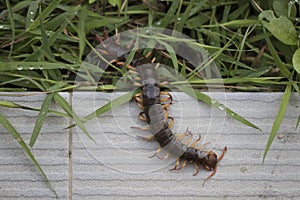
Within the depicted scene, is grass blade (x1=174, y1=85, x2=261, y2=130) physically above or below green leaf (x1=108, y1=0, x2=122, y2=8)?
below

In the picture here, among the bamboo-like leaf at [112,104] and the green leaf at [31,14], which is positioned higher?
the green leaf at [31,14]

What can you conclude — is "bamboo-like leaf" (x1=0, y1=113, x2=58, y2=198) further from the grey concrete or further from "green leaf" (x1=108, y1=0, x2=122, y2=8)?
"green leaf" (x1=108, y1=0, x2=122, y2=8)

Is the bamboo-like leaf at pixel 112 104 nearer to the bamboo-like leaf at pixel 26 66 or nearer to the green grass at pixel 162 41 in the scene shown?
the green grass at pixel 162 41

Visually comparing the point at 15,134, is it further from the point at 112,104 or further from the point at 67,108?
the point at 112,104

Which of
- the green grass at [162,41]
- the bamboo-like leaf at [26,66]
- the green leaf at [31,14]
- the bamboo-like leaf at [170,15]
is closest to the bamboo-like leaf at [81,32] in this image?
the green grass at [162,41]

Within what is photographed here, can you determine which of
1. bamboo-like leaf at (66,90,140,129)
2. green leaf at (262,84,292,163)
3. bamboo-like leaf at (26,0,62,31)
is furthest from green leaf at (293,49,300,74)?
bamboo-like leaf at (26,0,62,31)

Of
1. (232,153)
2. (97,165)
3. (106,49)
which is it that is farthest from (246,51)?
(97,165)
